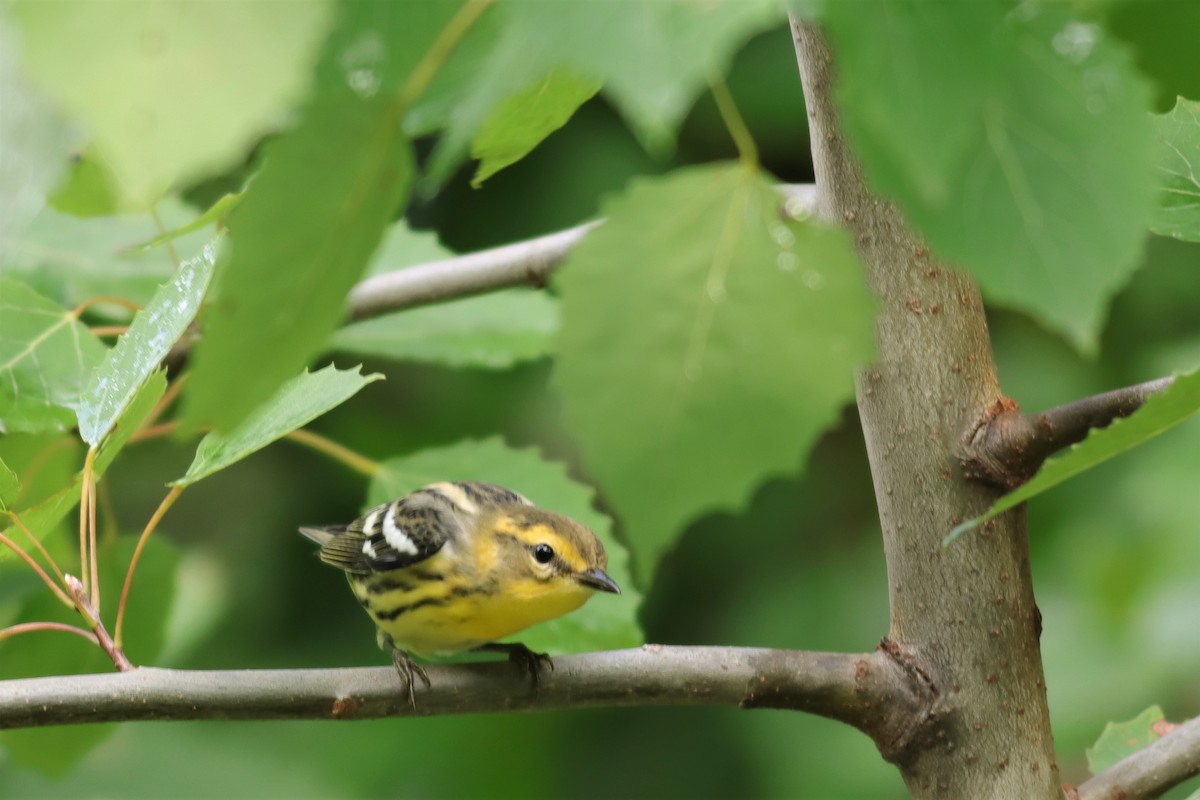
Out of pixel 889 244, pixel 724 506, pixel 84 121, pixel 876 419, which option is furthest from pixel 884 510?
pixel 84 121

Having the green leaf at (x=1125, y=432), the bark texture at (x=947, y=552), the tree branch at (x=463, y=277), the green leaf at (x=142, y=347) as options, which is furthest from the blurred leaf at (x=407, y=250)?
the green leaf at (x=1125, y=432)

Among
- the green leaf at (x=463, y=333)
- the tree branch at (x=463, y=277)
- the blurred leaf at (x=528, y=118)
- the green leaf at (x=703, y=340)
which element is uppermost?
the blurred leaf at (x=528, y=118)

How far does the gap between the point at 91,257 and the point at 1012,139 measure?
1018 millimetres

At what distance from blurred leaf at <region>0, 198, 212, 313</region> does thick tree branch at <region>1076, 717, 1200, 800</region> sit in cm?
85

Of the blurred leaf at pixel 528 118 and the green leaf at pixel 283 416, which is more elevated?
Answer: the blurred leaf at pixel 528 118

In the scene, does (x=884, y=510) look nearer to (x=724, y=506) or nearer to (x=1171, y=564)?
(x=724, y=506)

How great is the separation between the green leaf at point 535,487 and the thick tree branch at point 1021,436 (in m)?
0.36

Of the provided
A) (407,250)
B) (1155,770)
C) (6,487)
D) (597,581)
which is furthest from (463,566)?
(1155,770)

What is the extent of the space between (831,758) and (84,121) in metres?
1.96

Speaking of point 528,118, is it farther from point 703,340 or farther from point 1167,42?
point 1167,42

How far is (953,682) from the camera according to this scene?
0.71 m

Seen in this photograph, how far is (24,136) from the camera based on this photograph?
1.18 ft

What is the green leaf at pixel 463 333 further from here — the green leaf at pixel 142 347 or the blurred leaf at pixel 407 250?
the green leaf at pixel 142 347

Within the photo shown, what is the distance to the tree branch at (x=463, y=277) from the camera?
0.96 metres
